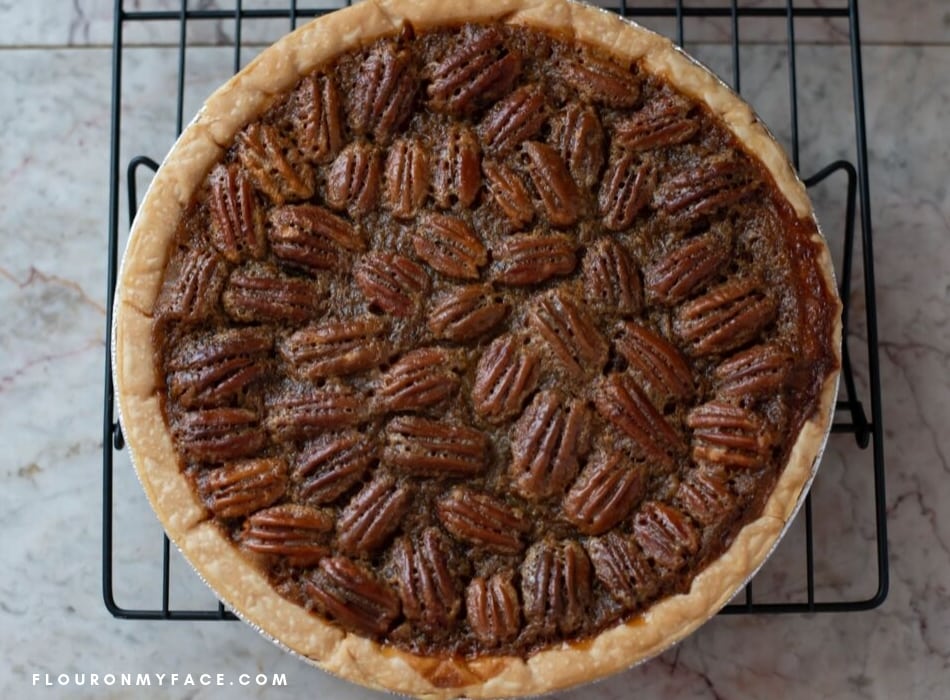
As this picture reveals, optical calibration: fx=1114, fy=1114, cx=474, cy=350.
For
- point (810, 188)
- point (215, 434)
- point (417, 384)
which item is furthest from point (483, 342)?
point (810, 188)

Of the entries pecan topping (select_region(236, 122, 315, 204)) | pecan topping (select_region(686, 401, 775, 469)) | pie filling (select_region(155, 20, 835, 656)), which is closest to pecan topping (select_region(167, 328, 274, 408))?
pie filling (select_region(155, 20, 835, 656))

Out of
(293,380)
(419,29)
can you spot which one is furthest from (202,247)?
(419,29)

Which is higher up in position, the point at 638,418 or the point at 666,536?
the point at 638,418

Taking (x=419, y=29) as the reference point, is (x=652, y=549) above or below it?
below

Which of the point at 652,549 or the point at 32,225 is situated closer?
the point at 652,549

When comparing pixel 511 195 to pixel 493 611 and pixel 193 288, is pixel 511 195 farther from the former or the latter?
pixel 493 611

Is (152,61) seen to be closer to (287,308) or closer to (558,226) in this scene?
(287,308)
